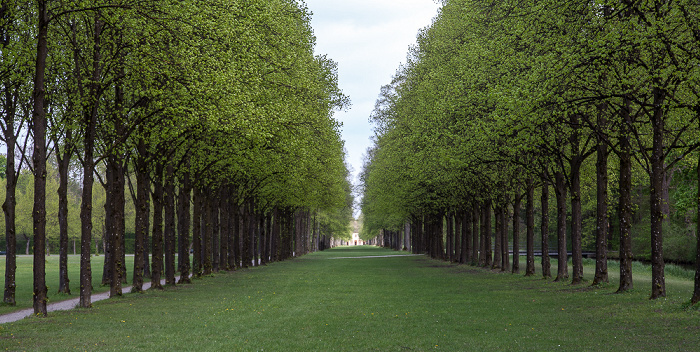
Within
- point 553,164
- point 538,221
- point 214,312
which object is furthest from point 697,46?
point 538,221

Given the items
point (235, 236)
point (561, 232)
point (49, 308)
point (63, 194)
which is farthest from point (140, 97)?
point (235, 236)

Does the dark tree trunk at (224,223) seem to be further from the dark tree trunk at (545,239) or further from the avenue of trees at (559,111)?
the dark tree trunk at (545,239)

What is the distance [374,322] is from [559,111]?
336 inches

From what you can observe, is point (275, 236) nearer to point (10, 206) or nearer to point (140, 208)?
point (140, 208)

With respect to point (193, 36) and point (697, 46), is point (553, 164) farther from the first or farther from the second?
point (193, 36)

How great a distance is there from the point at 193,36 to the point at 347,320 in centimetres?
975

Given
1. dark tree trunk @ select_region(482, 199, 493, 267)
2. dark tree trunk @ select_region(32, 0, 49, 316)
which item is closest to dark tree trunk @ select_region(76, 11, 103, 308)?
dark tree trunk @ select_region(32, 0, 49, 316)

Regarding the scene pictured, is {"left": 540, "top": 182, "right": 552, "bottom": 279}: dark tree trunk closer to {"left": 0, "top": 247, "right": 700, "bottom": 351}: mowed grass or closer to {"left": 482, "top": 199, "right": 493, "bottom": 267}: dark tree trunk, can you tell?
{"left": 0, "top": 247, "right": 700, "bottom": 351}: mowed grass

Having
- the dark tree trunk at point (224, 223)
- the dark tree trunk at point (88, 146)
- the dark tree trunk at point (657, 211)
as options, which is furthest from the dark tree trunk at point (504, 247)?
the dark tree trunk at point (88, 146)

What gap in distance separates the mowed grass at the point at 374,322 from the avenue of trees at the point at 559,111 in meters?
2.92

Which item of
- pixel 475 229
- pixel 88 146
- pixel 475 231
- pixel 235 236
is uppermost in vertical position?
pixel 88 146

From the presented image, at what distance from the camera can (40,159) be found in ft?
58.7

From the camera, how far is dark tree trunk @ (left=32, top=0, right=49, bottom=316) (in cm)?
1642

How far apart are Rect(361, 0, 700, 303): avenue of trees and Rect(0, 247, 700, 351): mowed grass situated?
292 cm
